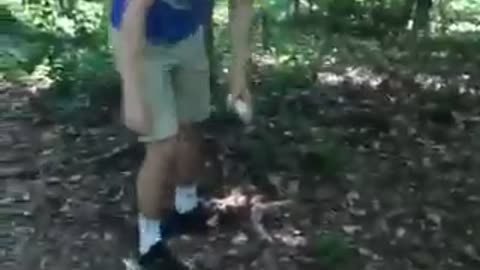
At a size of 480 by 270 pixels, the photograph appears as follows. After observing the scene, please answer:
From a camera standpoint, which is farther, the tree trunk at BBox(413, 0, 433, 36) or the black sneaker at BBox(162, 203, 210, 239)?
the tree trunk at BBox(413, 0, 433, 36)

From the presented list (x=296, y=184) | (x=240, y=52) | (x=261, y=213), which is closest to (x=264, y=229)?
(x=261, y=213)

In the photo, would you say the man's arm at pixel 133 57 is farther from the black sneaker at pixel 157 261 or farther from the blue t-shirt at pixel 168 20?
the black sneaker at pixel 157 261

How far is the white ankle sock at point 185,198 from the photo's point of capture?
177 inches

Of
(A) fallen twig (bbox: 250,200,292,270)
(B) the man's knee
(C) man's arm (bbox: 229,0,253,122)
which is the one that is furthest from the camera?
(A) fallen twig (bbox: 250,200,292,270)

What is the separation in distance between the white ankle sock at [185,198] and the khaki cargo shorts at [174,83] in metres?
0.26

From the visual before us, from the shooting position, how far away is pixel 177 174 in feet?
14.6

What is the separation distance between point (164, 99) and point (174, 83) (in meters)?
0.27

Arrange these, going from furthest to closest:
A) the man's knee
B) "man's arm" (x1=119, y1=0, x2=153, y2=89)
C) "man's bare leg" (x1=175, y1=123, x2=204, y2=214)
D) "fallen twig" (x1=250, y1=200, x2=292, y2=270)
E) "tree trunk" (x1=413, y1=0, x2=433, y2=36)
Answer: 1. "tree trunk" (x1=413, y1=0, x2=433, y2=36)
2. "man's bare leg" (x1=175, y1=123, x2=204, y2=214)
3. "fallen twig" (x1=250, y1=200, x2=292, y2=270)
4. the man's knee
5. "man's arm" (x1=119, y1=0, x2=153, y2=89)

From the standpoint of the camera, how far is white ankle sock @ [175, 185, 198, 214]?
4.49 metres

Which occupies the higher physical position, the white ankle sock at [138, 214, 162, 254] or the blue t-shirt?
the blue t-shirt

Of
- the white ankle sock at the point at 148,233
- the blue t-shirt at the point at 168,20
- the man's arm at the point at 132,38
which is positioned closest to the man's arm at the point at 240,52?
the blue t-shirt at the point at 168,20

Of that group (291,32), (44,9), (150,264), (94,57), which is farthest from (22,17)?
(150,264)

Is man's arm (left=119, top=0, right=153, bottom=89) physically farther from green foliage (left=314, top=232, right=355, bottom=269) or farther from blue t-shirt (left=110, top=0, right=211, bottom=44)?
green foliage (left=314, top=232, right=355, bottom=269)

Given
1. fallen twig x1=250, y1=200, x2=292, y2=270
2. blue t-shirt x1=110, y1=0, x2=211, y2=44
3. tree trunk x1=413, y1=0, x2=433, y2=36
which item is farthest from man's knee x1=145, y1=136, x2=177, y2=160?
tree trunk x1=413, y1=0, x2=433, y2=36
